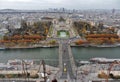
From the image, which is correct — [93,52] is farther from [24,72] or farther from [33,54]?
[24,72]

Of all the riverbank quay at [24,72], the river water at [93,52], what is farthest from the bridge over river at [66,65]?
the river water at [93,52]

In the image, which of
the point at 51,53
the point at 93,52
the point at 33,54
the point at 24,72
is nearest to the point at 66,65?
Answer: the point at 24,72

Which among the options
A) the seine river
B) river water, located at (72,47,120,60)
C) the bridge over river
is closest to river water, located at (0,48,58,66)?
the seine river

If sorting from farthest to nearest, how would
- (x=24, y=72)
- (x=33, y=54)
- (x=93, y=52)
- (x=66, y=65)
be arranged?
(x=93, y=52), (x=33, y=54), (x=66, y=65), (x=24, y=72)

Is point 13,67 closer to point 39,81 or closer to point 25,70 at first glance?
point 25,70

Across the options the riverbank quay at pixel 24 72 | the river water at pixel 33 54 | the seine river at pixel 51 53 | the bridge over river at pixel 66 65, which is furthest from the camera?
the seine river at pixel 51 53

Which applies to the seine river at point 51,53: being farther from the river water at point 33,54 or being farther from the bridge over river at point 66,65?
the bridge over river at point 66,65

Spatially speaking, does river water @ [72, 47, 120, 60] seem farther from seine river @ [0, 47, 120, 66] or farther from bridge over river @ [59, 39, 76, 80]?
bridge over river @ [59, 39, 76, 80]

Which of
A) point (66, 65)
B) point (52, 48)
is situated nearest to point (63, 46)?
point (52, 48)
